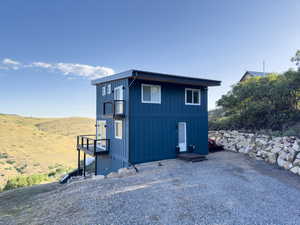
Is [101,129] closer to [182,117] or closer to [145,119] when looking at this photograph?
[145,119]

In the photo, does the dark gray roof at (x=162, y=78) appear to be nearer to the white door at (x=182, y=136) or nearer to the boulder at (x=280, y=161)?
the white door at (x=182, y=136)

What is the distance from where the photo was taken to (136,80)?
8.85 metres

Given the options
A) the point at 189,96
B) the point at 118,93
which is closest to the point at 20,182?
the point at 118,93

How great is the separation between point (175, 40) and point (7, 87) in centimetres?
3232

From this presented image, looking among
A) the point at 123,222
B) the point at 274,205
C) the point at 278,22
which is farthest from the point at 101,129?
the point at 278,22

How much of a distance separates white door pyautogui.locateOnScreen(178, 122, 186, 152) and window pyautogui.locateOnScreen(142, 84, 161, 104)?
7.13 feet

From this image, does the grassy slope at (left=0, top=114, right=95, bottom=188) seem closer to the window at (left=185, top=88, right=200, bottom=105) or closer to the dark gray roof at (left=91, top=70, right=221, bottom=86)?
the dark gray roof at (left=91, top=70, right=221, bottom=86)

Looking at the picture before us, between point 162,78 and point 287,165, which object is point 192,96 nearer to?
point 162,78

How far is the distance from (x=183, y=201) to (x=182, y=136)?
19.5 feet

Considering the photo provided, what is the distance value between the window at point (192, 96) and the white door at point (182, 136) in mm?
1470

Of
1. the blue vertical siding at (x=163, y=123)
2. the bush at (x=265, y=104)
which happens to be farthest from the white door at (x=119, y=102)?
the bush at (x=265, y=104)

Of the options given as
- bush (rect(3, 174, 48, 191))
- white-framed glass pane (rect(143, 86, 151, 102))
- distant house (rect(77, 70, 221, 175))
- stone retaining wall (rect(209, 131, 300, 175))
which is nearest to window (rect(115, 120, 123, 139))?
distant house (rect(77, 70, 221, 175))

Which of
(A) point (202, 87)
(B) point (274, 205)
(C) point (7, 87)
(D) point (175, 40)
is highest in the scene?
(D) point (175, 40)

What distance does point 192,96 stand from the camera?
35.2ft
